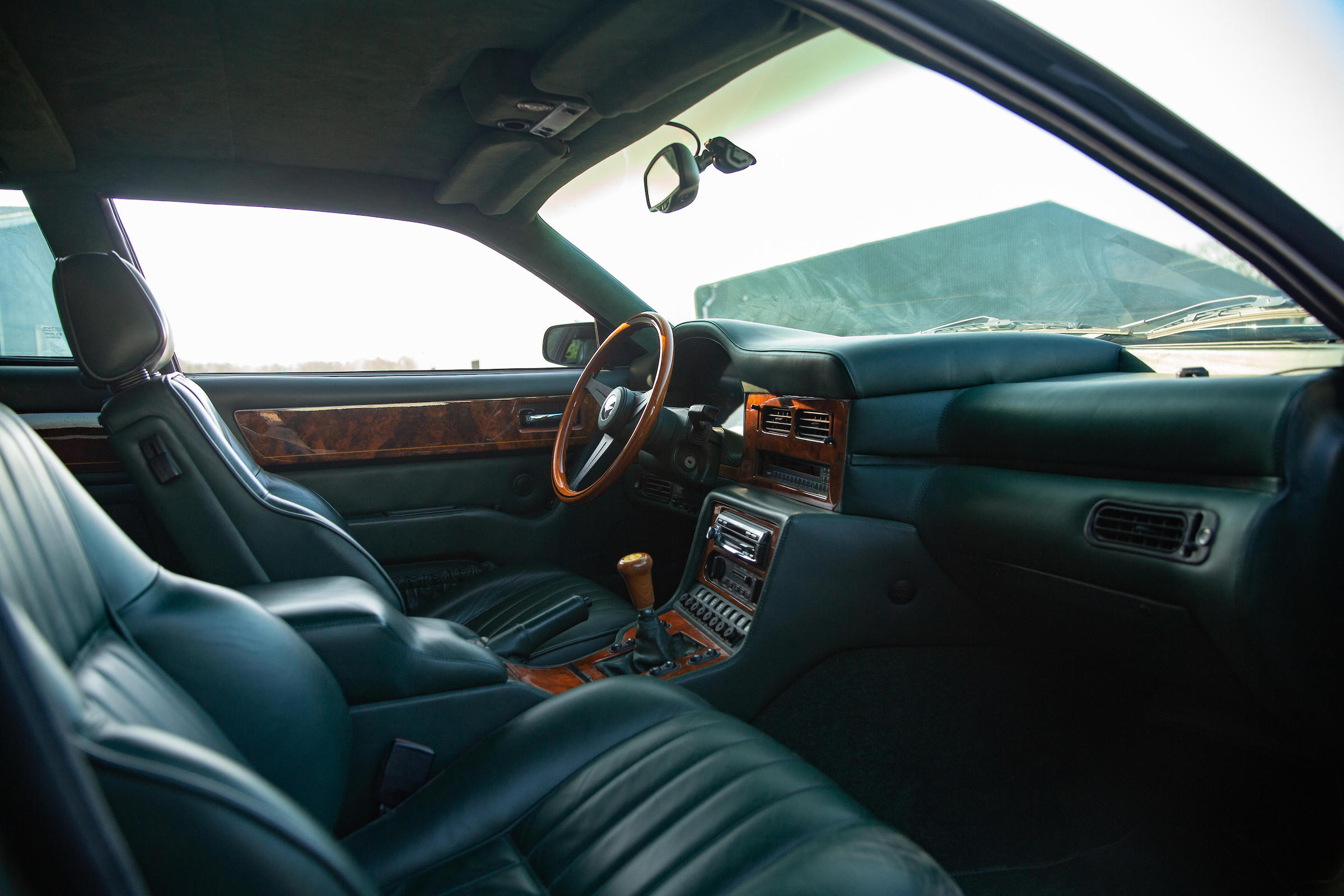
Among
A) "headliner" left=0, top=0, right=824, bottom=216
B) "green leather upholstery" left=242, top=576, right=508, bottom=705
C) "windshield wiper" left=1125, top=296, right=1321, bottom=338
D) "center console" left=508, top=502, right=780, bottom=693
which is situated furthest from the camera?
"center console" left=508, top=502, right=780, bottom=693

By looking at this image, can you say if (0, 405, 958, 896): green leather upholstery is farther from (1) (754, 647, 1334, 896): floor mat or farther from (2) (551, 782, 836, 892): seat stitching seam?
(1) (754, 647, 1334, 896): floor mat

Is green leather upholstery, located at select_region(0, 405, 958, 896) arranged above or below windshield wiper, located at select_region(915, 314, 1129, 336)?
below

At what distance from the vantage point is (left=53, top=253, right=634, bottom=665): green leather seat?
5.47 feet

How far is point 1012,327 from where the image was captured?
1846 millimetres

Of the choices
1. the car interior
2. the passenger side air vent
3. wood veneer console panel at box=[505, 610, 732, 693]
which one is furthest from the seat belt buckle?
the passenger side air vent

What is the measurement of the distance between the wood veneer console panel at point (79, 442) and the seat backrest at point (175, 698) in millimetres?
1713

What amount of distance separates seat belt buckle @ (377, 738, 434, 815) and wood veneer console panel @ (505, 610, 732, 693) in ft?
1.84

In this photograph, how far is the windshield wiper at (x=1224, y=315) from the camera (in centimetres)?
110

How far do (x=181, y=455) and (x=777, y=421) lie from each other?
1424 mm

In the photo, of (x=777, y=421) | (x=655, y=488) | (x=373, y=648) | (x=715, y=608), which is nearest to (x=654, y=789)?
(x=373, y=648)

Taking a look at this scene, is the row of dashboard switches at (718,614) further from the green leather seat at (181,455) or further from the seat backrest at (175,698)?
the seat backrest at (175,698)

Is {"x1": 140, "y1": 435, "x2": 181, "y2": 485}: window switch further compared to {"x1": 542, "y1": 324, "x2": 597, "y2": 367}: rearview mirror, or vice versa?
{"x1": 542, "y1": 324, "x2": 597, "y2": 367}: rearview mirror

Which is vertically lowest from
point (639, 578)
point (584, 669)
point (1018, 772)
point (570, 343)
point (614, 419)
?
point (1018, 772)

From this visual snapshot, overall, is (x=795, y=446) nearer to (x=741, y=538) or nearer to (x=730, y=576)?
(x=741, y=538)
